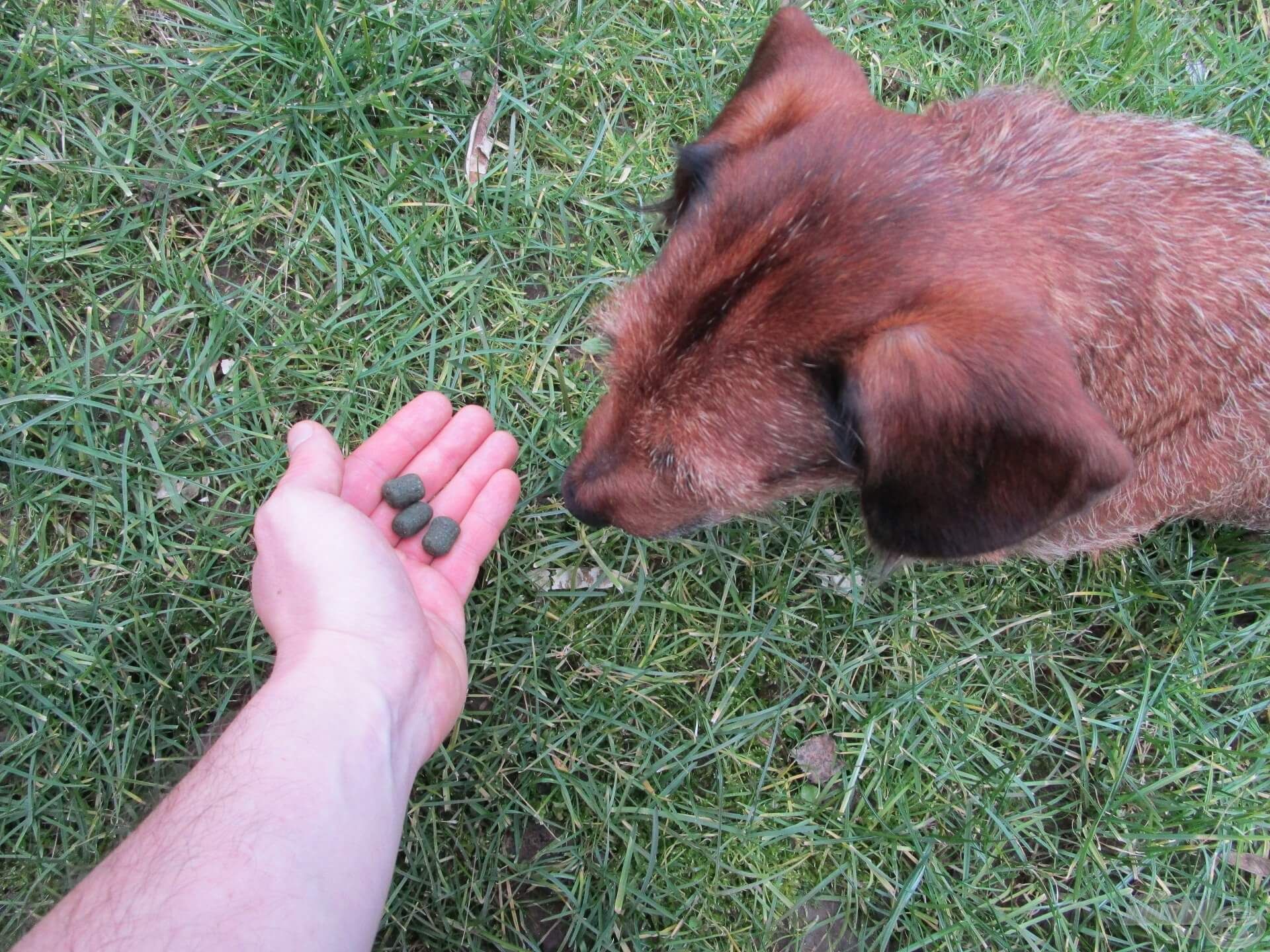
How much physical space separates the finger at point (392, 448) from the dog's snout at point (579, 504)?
1.00 meters

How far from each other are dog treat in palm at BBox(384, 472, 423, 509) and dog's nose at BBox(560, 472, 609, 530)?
84cm

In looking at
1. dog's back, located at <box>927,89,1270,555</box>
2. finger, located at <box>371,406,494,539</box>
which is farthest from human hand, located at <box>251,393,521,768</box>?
dog's back, located at <box>927,89,1270,555</box>

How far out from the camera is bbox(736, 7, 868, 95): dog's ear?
9.29 ft

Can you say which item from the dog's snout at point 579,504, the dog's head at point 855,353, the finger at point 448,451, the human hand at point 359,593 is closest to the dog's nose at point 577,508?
the dog's snout at point 579,504

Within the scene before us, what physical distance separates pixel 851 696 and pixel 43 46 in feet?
15.7

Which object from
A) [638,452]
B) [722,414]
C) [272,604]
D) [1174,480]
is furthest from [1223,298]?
[272,604]

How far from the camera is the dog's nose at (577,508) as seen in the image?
9.37ft

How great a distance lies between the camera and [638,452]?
104 inches

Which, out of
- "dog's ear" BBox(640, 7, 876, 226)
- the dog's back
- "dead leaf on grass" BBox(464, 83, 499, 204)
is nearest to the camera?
the dog's back

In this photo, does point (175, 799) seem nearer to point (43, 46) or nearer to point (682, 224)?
point (682, 224)

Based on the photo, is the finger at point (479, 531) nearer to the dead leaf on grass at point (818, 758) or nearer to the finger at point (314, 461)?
the finger at point (314, 461)

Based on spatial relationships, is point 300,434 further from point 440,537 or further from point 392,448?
point 440,537

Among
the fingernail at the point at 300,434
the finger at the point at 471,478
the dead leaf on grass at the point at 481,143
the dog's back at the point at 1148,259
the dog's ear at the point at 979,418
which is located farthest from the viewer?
the dead leaf on grass at the point at 481,143

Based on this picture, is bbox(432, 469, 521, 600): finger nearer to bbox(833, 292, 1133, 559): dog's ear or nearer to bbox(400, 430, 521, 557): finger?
bbox(400, 430, 521, 557): finger
